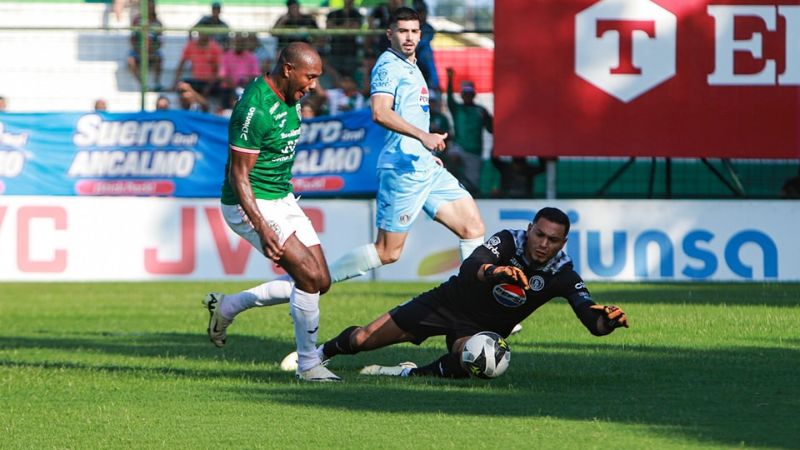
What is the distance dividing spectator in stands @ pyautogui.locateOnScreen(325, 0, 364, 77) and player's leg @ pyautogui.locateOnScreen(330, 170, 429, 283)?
8097 mm

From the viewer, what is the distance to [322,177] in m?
19.1

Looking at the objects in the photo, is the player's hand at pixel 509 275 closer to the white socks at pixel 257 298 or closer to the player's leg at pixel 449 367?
the player's leg at pixel 449 367

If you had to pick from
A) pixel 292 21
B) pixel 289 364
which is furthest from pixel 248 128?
pixel 292 21

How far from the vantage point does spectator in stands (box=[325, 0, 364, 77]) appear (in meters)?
19.8

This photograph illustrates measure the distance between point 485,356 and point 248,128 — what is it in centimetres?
193

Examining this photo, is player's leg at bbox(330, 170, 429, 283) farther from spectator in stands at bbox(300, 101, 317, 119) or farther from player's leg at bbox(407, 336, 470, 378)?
spectator in stands at bbox(300, 101, 317, 119)

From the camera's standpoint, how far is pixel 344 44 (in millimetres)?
A: 19875

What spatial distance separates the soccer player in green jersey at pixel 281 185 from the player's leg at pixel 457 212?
2541mm

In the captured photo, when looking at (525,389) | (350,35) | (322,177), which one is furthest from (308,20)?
(525,389)

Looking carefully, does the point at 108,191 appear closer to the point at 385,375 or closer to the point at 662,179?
the point at 662,179

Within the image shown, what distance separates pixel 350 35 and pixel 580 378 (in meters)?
11.0

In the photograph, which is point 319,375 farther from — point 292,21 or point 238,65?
point 292,21

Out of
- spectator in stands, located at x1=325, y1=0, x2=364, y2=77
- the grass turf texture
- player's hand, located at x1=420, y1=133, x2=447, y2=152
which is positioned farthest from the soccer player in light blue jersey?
spectator in stands, located at x1=325, y1=0, x2=364, y2=77

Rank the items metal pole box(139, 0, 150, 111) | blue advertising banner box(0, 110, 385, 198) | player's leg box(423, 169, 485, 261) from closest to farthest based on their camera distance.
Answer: player's leg box(423, 169, 485, 261) < blue advertising banner box(0, 110, 385, 198) < metal pole box(139, 0, 150, 111)
